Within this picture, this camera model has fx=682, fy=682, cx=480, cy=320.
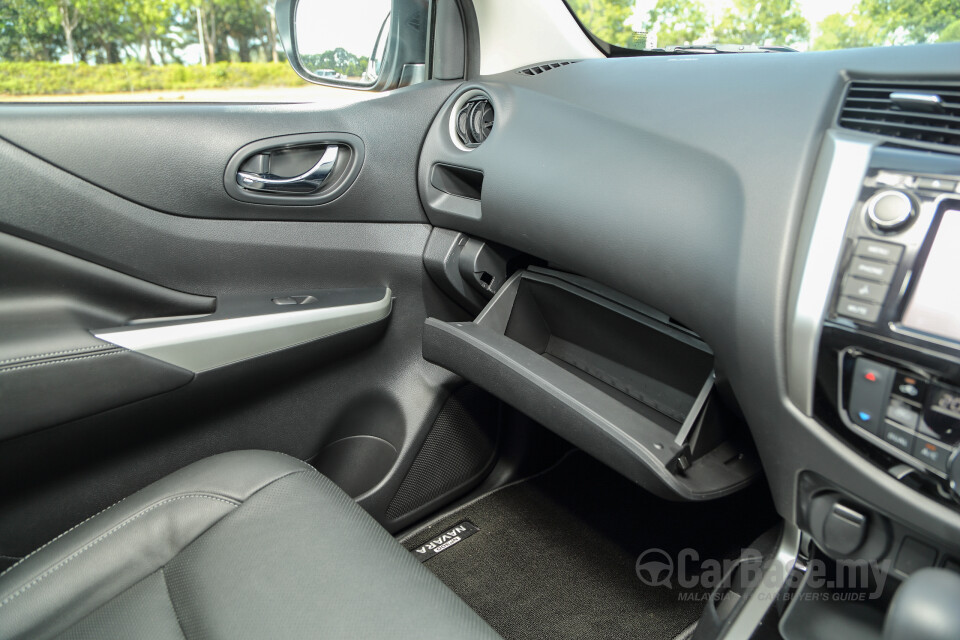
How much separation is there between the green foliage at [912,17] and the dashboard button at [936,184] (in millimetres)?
265

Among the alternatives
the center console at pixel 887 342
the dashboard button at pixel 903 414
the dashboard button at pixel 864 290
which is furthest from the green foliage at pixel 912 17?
the dashboard button at pixel 903 414

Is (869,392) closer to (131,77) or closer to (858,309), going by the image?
(858,309)

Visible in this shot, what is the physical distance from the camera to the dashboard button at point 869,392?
70cm

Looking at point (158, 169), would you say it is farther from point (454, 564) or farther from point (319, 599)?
point (454, 564)

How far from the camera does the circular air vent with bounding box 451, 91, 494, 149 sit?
54.0 inches

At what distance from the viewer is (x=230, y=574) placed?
0.87 metres

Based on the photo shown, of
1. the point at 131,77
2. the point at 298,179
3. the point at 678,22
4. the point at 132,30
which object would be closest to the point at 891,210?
the point at 678,22

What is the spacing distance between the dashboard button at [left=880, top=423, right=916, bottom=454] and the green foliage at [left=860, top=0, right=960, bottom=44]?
0.48m

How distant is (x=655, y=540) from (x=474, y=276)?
0.78 meters

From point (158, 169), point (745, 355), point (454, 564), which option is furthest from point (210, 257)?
point (745, 355)

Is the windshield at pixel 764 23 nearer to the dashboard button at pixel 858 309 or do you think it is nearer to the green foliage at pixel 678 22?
the green foliage at pixel 678 22

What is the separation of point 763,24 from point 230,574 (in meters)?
1.20

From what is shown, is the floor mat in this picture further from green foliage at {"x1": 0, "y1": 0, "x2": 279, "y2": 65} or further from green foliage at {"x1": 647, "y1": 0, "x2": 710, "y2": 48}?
green foliage at {"x1": 0, "y1": 0, "x2": 279, "y2": 65}

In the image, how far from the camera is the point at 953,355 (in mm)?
648
